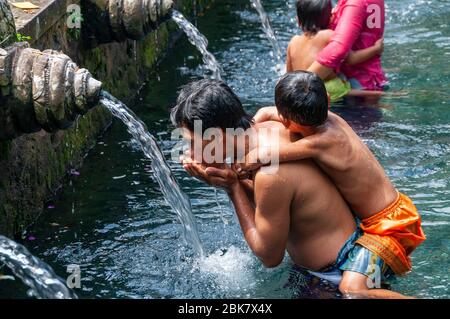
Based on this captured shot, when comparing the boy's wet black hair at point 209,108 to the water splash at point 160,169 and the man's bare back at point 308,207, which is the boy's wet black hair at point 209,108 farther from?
the water splash at point 160,169

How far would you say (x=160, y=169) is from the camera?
20.4ft

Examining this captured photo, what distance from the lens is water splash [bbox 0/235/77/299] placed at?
4.66m

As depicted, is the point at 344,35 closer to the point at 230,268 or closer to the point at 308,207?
the point at 230,268

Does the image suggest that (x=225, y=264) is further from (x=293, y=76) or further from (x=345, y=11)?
(x=345, y=11)

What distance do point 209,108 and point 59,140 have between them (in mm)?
2346

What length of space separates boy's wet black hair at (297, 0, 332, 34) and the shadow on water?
2.44ft

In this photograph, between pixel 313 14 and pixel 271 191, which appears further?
pixel 313 14

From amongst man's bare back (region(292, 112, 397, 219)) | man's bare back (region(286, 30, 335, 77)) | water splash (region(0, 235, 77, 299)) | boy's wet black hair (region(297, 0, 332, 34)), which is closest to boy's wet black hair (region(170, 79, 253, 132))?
man's bare back (region(292, 112, 397, 219))

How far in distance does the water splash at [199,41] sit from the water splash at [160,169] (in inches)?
68.5

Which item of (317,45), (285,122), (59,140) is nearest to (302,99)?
(285,122)

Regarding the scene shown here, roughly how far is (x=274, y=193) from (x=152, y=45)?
4901mm
